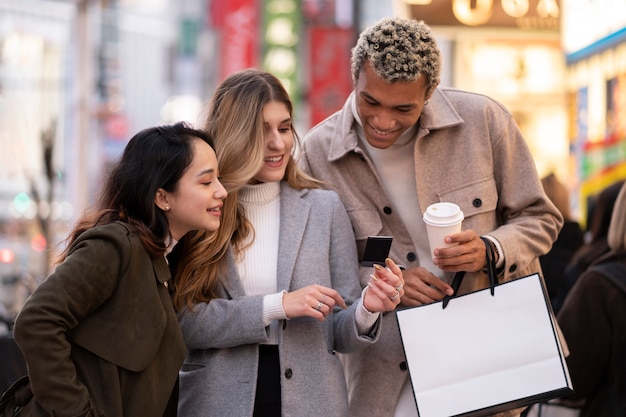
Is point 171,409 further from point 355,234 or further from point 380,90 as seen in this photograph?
point 380,90

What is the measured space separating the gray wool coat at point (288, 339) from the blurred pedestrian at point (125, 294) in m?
0.21

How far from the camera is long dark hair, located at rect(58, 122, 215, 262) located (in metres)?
3.31

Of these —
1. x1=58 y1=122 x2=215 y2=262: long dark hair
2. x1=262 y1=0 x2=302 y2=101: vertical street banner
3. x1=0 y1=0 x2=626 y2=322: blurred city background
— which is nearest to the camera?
x1=58 y1=122 x2=215 y2=262: long dark hair

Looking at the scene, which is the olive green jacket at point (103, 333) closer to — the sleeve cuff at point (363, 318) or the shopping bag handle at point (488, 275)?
the sleeve cuff at point (363, 318)

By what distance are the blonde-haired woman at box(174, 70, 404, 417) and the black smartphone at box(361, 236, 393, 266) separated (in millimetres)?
46

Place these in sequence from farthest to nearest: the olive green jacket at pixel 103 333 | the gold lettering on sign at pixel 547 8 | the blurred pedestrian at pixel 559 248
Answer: the gold lettering on sign at pixel 547 8 < the blurred pedestrian at pixel 559 248 < the olive green jacket at pixel 103 333

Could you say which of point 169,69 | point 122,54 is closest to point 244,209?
point 169,69

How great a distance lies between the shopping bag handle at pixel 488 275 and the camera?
3473 millimetres

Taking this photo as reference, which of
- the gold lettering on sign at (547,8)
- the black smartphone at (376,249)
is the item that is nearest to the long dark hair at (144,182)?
the black smartphone at (376,249)

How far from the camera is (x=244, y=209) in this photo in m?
3.79

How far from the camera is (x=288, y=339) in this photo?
356 centimetres

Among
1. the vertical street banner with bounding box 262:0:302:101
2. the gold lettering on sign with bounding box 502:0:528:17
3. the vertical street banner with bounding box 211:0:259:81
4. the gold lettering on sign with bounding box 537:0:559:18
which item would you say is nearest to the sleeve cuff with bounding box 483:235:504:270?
the gold lettering on sign with bounding box 502:0:528:17

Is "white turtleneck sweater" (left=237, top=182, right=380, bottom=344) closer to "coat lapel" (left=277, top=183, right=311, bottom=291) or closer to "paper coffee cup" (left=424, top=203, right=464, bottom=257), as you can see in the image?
"coat lapel" (left=277, top=183, right=311, bottom=291)

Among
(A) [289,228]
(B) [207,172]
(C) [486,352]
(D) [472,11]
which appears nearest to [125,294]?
(B) [207,172]
